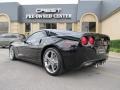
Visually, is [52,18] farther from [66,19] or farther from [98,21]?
[98,21]

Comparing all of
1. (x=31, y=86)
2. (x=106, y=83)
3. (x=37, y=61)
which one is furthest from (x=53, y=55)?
(x=106, y=83)

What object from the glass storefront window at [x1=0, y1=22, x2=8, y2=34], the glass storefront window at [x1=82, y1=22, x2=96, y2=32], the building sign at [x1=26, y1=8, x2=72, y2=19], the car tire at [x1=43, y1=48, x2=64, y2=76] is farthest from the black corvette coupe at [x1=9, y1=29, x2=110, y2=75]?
the glass storefront window at [x1=0, y1=22, x2=8, y2=34]

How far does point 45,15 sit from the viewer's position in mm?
27234

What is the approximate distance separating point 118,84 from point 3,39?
46.0 ft

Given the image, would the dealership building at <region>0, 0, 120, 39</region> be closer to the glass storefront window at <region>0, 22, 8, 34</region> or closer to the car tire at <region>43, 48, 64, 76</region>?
the glass storefront window at <region>0, 22, 8, 34</region>

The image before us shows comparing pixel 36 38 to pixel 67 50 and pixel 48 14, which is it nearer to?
pixel 67 50

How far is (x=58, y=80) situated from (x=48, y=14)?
22.7m

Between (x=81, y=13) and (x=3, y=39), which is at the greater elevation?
(x=81, y=13)

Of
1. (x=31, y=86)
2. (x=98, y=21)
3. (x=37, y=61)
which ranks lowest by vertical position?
(x=31, y=86)

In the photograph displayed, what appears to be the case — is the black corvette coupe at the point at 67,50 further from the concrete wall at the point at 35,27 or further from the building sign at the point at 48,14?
the concrete wall at the point at 35,27

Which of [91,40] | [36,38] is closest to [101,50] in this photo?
[91,40]

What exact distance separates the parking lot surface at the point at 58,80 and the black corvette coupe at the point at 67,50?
363 mm

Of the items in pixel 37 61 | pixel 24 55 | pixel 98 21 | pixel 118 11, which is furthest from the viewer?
pixel 98 21

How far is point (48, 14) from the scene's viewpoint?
27188mm
